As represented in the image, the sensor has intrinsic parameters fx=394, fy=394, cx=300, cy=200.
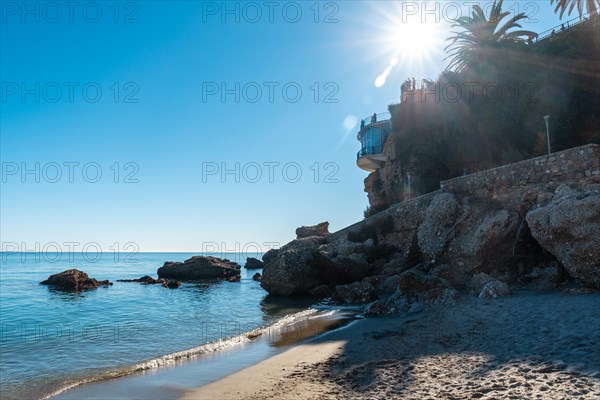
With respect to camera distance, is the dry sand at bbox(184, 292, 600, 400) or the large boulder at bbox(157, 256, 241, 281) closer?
the dry sand at bbox(184, 292, 600, 400)

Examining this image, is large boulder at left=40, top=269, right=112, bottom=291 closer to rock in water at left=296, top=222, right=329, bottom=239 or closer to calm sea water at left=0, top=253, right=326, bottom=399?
calm sea water at left=0, top=253, right=326, bottom=399

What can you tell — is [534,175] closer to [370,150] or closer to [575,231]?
[575,231]

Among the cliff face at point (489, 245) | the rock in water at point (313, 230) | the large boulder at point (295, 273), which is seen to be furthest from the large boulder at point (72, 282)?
the cliff face at point (489, 245)

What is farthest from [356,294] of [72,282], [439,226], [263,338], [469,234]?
[72,282]

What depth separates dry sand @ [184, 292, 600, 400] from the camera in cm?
642

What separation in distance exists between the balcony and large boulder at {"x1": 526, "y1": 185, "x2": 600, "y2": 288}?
86.1 ft

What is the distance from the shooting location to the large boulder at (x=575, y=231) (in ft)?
40.5

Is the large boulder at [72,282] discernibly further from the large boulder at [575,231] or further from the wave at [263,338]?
the large boulder at [575,231]

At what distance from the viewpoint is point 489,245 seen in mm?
16266

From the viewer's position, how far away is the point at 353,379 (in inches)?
298

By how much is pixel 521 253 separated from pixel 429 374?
11.1 meters

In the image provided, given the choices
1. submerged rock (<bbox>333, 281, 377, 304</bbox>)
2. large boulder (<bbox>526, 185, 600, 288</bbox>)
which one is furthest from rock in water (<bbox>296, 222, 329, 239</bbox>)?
large boulder (<bbox>526, 185, 600, 288</bbox>)

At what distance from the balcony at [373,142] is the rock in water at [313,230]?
8051 millimetres

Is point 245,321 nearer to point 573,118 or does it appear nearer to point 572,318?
point 572,318
